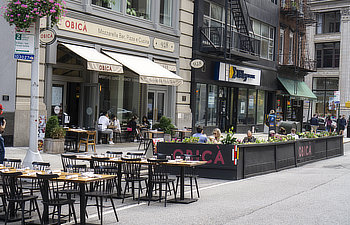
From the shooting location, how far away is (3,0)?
16.3 metres

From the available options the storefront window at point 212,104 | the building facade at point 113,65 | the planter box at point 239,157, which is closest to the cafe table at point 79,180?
the planter box at point 239,157

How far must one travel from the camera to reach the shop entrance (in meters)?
24.3

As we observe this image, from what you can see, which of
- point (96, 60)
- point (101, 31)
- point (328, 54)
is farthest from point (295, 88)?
point (96, 60)

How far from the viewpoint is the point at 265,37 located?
34.8 m

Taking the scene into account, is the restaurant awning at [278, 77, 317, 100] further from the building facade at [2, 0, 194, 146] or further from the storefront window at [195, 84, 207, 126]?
the building facade at [2, 0, 194, 146]

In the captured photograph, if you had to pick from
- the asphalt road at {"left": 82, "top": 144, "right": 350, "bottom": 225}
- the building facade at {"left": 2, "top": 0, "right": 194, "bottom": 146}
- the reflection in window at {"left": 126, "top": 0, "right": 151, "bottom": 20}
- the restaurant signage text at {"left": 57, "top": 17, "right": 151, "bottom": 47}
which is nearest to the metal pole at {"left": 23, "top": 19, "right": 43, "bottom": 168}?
the asphalt road at {"left": 82, "top": 144, "right": 350, "bottom": 225}

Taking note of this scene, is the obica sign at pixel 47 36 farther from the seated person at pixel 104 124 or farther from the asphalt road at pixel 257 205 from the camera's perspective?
the asphalt road at pixel 257 205

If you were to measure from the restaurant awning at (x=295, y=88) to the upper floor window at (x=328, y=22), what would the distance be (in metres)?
16.4

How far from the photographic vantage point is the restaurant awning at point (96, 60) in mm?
17611

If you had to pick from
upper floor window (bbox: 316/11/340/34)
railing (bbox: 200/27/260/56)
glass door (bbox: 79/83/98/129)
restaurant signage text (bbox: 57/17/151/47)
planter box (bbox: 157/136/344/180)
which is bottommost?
planter box (bbox: 157/136/344/180)

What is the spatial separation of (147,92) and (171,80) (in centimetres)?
267

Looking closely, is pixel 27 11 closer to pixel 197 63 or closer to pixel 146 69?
pixel 146 69

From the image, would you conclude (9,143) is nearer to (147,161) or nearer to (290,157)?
(147,161)

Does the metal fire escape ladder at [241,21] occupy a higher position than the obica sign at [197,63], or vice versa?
the metal fire escape ladder at [241,21]
